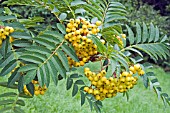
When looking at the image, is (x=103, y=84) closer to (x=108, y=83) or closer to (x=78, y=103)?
(x=108, y=83)

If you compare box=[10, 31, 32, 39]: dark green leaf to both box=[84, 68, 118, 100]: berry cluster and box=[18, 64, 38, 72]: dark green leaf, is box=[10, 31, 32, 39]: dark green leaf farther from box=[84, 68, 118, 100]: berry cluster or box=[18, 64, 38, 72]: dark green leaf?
box=[84, 68, 118, 100]: berry cluster

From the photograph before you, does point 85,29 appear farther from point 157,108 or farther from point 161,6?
point 161,6

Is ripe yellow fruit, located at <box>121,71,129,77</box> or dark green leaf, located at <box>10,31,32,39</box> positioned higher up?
dark green leaf, located at <box>10,31,32,39</box>

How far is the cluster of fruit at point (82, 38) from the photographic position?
99 cm

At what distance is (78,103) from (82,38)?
2.72 m

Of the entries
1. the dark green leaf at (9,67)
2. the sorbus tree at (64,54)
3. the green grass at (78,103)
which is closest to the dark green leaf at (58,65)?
the sorbus tree at (64,54)

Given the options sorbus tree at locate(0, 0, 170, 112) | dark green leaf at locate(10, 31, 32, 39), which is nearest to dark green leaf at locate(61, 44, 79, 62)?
sorbus tree at locate(0, 0, 170, 112)

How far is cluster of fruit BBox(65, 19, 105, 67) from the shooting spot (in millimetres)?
986

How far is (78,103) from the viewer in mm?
3650

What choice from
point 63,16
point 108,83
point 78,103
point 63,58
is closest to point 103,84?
point 108,83

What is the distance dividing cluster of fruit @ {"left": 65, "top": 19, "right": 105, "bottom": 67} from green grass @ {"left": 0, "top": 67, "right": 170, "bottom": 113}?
2.18 m

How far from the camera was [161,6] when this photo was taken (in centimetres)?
698

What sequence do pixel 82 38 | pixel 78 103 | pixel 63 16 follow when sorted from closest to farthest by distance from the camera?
pixel 82 38 → pixel 63 16 → pixel 78 103

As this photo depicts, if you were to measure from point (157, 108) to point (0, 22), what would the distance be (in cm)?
333
